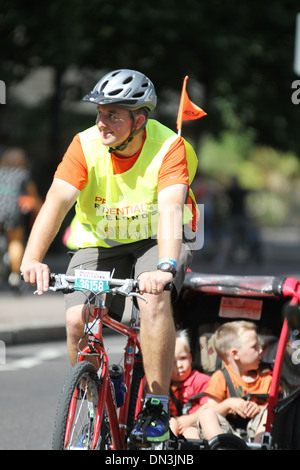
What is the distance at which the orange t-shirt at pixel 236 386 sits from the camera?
15.2 feet

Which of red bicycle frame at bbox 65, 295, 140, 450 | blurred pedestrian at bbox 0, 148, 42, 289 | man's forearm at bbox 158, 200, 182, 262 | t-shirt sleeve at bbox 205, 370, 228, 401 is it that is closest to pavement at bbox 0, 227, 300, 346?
blurred pedestrian at bbox 0, 148, 42, 289

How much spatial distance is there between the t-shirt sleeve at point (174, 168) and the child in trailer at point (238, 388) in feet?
3.86

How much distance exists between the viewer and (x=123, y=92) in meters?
3.88

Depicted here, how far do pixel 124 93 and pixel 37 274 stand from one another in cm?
90

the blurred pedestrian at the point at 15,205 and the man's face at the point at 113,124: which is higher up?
the man's face at the point at 113,124

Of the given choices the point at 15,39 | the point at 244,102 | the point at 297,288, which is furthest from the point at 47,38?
the point at 297,288

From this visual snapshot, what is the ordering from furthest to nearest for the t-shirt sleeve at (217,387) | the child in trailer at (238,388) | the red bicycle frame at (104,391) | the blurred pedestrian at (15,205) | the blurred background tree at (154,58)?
1. the blurred background tree at (154,58)
2. the blurred pedestrian at (15,205)
3. the t-shirt sleeve at (217,387)
4. the child in trailer at (238,388)
5. the red bicycle frame at (104,391)

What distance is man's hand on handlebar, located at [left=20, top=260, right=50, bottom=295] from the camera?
11.7 feet

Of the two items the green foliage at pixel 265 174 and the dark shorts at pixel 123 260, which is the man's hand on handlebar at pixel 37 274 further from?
the green foliage at pixel 265 174

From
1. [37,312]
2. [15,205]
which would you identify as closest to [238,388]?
[37,312]

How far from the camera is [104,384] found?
12.2 ft

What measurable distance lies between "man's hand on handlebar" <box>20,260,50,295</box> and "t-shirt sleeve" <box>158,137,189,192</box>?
663 millimetres

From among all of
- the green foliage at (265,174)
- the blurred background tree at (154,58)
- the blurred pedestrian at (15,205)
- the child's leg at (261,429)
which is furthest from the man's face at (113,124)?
the green foliage at (265,174)
